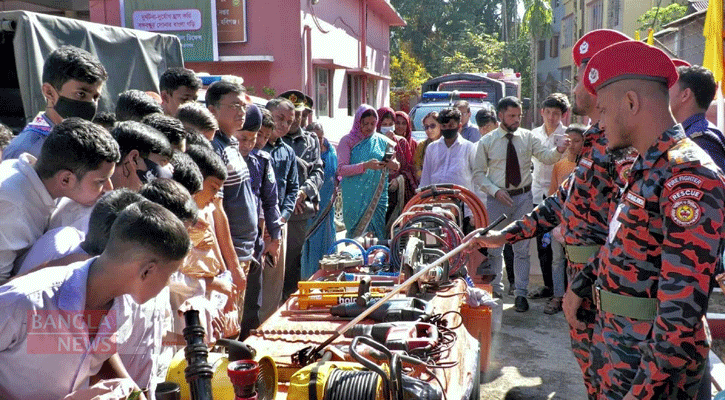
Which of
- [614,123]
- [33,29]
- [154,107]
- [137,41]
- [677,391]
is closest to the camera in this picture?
[677,391]

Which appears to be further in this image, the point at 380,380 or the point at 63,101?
the point at 63,101

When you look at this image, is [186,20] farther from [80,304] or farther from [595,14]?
[595,14]

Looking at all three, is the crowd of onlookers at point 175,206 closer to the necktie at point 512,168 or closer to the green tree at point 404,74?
the necktie at point 512,168

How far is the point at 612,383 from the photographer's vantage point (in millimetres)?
2385

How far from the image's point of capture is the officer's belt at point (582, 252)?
299cm

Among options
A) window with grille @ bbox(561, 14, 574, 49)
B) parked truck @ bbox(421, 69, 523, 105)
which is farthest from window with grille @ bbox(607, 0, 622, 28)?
parked truck @ bbox(421, 69, 523, 105)

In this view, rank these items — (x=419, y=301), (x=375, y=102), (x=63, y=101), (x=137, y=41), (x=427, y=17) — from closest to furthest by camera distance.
→ (x=63, y=101) → (x=419, y=301) → (x=137, y=41) → (x=375, y=102) → (x=427, y=17)

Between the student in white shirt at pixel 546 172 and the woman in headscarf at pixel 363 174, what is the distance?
140 cm

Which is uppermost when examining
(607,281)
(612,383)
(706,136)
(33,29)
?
(33,29)

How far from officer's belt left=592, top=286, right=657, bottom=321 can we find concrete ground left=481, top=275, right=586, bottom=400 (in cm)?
194

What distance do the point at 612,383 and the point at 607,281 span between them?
0.37 meters

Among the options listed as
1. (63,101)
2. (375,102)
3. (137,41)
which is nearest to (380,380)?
(63,101)

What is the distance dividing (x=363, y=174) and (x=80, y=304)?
15.7 feet

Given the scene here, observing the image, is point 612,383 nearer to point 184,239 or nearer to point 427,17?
point 184,239
